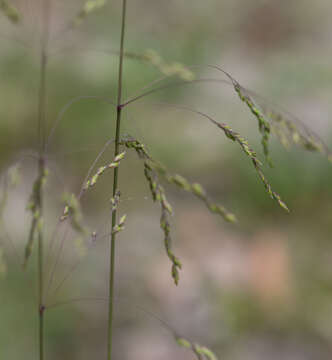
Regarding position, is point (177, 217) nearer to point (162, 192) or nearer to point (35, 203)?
point (35, 203)

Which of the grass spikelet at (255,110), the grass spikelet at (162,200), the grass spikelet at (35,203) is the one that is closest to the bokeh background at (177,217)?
the grass spikelet at (35,203)

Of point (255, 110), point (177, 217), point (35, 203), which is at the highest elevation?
point (255, 110)

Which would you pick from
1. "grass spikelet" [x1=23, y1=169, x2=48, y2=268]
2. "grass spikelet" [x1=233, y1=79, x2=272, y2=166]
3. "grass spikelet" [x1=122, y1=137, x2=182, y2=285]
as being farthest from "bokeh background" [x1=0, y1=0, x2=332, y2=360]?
"grass spikelet" [x1=233, y1=79, x2=272, y2=166]

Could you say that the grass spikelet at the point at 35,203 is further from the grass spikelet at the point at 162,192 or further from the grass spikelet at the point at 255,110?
the grass spikelet at the point at 255,110

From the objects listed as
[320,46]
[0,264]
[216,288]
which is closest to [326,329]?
[216,288]

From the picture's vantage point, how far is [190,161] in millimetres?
4582

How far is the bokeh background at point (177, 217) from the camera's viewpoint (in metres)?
2.95

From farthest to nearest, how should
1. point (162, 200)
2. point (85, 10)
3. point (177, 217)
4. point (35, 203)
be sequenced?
point (177, 217), point (85, 10), point (35, 203), point (162, 200)

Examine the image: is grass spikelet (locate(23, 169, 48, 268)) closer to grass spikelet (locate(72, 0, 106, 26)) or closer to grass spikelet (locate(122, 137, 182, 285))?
grass spikelet (locate(122, 137, 182, 285))

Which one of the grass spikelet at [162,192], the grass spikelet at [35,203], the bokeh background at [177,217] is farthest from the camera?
the bokeh background at [177,217]

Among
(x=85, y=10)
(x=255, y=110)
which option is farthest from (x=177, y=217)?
(x=255, y=110)

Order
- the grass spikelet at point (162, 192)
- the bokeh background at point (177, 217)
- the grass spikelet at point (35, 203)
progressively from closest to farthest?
the grass spikelet at point (162, 192) < the grass spikelet at point (35, 203) < the bokeh background at point (177, 217)

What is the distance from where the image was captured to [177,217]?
4.25m

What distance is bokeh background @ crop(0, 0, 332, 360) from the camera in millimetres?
2951
